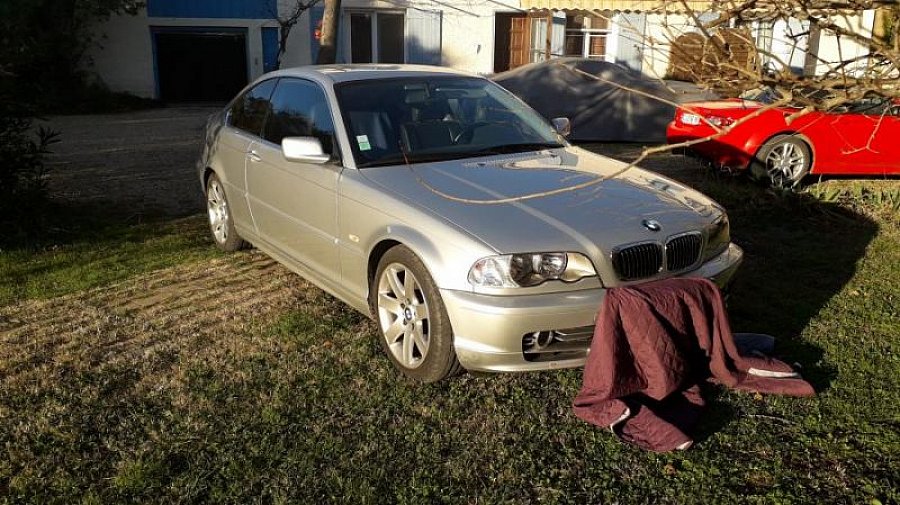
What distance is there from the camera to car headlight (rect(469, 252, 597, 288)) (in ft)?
12.0

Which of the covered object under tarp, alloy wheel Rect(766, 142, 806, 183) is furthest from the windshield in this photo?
the covered object under tarp

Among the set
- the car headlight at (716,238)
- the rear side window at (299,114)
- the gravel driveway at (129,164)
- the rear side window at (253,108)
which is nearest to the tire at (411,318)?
the rear side window at (299,114)

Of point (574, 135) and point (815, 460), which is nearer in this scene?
point (815, 460)

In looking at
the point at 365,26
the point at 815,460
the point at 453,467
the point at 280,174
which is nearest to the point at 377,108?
the point at 280,174

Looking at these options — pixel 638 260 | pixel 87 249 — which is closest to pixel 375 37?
pixel 87 249

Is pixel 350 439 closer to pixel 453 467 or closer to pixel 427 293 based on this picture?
pixel 453 467

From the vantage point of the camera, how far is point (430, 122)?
16.2ft

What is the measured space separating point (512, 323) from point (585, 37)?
844 inches

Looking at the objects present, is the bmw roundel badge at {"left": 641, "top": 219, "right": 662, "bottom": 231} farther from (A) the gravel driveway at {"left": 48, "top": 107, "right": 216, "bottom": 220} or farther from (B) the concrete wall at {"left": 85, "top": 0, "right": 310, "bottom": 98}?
(B) the concrete wall at {"left": 85, "top": 0, "right": 310, "bottom": 98}

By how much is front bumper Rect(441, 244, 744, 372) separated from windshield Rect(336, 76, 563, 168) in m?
1.28

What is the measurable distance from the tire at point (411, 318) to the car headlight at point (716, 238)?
150 centimetres

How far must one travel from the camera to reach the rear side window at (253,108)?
5.79 m

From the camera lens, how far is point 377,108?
4895 mm

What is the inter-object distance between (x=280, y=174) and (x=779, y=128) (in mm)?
6509
